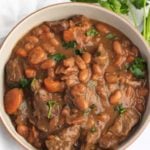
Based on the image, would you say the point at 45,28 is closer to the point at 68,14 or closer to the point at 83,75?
the point at 68,14

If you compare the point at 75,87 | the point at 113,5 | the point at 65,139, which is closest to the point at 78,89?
the point at 75,87

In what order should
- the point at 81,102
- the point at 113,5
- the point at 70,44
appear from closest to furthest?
the point at 81,102 < the point at 70,44 < the point at 113,5

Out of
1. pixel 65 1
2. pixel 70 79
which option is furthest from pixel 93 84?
pixel 65 1

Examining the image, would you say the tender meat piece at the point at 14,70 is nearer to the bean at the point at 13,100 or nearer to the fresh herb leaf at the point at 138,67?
the bean at the point at 13,100

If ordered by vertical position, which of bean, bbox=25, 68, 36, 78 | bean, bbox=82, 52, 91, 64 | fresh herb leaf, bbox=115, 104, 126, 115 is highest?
bean, bbox=82, 52, 91, 64

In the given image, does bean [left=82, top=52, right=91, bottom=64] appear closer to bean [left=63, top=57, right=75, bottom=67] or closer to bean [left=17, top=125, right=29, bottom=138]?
bean [left=63, top=57, right=75, bottom=67]

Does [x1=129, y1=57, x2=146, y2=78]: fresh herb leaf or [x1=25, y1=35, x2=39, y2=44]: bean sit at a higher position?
[x1=25, y1=35, x2=39, y2=44]: bean

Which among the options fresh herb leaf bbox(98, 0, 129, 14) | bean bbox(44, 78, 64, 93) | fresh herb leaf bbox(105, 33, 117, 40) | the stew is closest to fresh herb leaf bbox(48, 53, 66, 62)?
the stew
